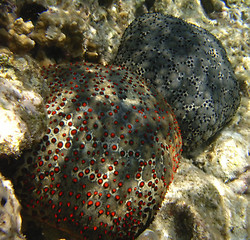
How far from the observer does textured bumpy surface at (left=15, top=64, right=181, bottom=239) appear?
2602mm

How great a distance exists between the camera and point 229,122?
5.57m

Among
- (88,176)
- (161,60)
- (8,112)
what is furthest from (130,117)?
(161,60)

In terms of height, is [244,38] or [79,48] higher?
[244,38]

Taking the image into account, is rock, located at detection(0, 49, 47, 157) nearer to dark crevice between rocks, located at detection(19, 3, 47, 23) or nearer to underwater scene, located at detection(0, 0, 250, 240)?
underwater scene, located at detection(0, 0, 250, 240)

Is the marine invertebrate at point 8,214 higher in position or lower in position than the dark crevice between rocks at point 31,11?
lower

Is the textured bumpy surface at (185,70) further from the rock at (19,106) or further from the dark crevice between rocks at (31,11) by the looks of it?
the rock at (19,106)

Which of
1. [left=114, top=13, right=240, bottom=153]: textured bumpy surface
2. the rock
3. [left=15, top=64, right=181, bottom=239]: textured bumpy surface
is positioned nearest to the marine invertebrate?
the rock

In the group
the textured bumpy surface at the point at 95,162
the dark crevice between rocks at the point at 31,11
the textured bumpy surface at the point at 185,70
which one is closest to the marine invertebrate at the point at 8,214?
the textured bumpy surface at the point at 95,162

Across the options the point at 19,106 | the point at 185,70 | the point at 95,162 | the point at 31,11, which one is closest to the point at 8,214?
the point at 19,106

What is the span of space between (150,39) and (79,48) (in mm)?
1835

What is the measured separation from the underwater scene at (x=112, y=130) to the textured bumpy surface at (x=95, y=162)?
15 millimetres

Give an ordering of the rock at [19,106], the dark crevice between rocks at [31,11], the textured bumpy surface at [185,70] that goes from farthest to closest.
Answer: the textured bumpy surface at [185,70] → the dark crevice between rocks at [31,11] → the rock at [19,106]

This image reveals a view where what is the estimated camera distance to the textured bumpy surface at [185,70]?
4.42 metres

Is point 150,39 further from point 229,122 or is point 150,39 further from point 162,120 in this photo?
point 229,122
